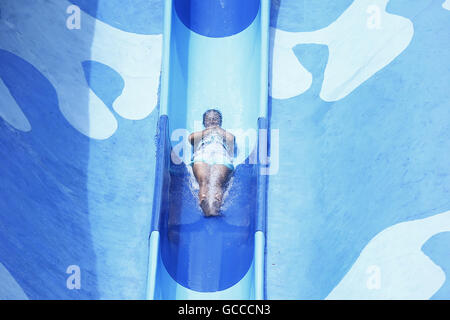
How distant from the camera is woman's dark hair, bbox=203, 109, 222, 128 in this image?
4.77 m

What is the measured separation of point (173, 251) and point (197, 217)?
318 millimetres

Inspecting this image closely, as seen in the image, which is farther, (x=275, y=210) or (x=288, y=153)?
(x=288, y=153)

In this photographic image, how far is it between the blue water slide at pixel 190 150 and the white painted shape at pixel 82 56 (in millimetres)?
303

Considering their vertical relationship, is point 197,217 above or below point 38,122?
below

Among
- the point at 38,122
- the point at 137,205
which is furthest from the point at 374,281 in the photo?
the point at 38,122

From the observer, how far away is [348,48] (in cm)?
516

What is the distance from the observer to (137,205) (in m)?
4.38

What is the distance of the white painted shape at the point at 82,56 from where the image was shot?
16.0 ft

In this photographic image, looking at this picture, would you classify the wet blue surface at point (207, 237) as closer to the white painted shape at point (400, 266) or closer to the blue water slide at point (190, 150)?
the blue water slide at point (190, 150)

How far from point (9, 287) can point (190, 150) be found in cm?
166

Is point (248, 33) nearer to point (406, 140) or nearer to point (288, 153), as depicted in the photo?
point (288, 153)

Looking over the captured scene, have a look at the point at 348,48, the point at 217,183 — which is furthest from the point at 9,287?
the point at 348,48
